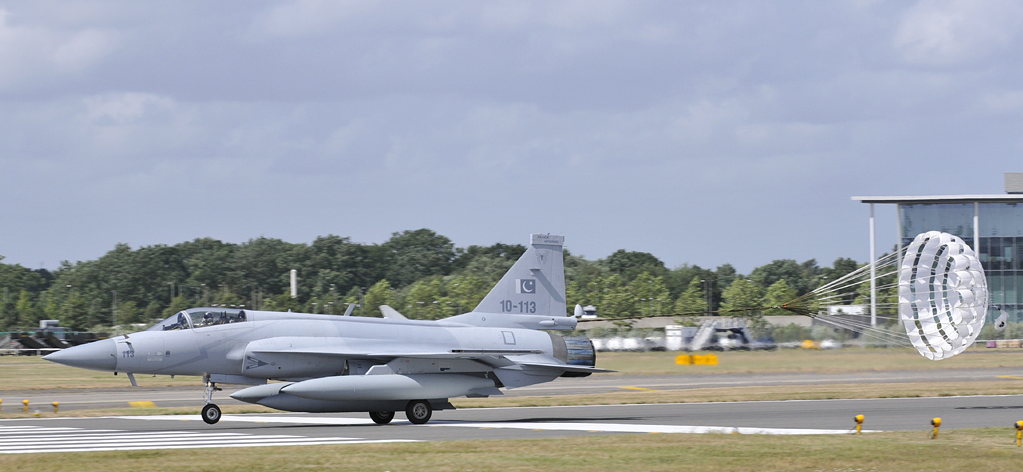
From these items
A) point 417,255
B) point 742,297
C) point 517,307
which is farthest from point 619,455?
point 417,255

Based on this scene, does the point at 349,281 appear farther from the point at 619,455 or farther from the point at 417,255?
the point at 619,455

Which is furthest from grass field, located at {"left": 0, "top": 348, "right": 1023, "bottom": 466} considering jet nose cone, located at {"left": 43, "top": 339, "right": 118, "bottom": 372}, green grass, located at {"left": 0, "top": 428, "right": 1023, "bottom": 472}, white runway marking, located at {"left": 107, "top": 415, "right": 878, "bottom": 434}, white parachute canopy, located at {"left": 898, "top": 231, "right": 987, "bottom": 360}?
white parachute canopy, located at {"left": 898, "top": 231, "right": 987, "bottom": 360}

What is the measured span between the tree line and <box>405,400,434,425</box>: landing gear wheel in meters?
65.6

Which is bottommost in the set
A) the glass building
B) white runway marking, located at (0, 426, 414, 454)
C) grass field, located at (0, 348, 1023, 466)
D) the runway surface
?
the runway surface

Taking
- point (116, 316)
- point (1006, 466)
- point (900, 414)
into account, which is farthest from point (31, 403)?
→ point (116, 316)

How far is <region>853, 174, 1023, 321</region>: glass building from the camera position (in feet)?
243

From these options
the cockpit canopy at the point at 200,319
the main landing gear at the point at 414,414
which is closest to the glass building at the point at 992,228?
the main landing gear at the point at 414,414

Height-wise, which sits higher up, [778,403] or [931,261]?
[931,261]

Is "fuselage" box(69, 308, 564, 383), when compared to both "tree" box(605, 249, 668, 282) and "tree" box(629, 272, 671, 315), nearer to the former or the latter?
"tree" box(629, 272, 671, 315)

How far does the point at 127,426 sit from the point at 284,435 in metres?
4.17

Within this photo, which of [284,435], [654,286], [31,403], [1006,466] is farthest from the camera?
[654,286]

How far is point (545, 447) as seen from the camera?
15.7m

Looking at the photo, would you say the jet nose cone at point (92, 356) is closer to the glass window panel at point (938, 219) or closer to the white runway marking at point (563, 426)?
the white runway marking at point (563, 426)

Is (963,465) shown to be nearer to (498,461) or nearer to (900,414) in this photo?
(498,461)
